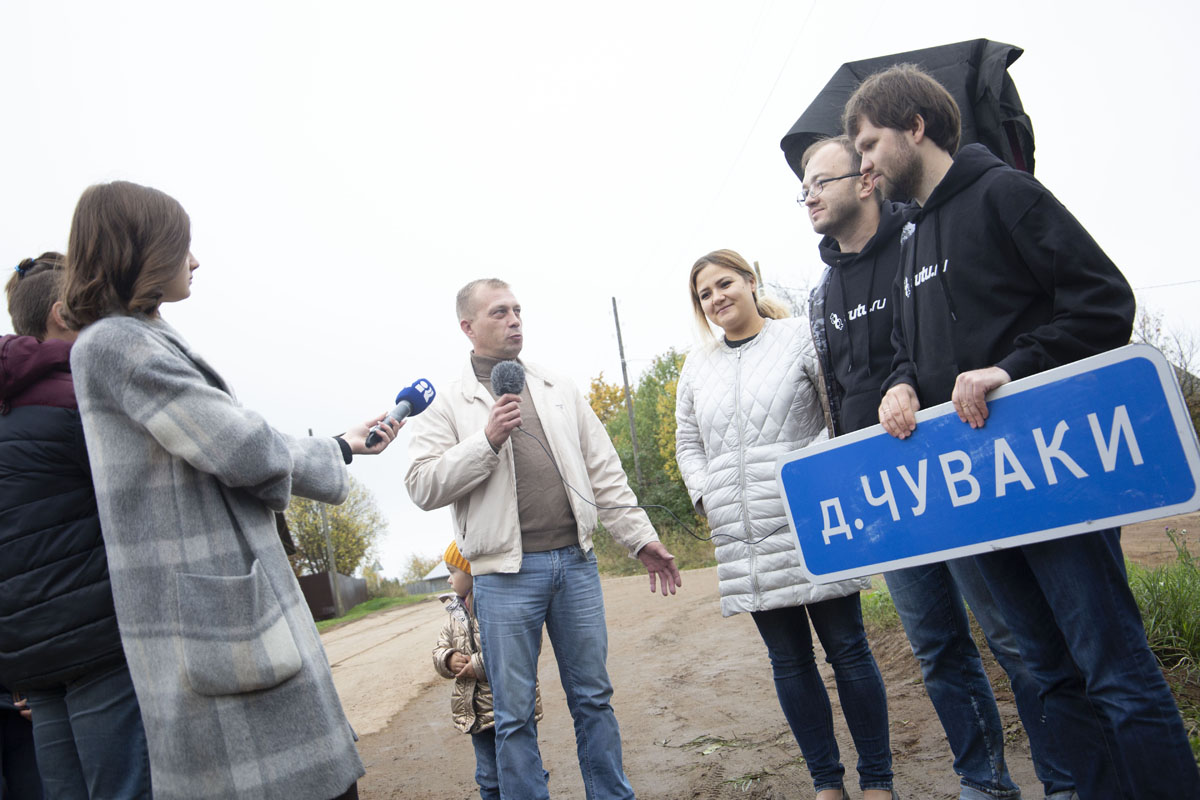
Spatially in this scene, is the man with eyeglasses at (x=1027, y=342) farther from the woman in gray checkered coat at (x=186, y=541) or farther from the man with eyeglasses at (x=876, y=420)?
the woman in gray checkered coat at (x=186, y=541)

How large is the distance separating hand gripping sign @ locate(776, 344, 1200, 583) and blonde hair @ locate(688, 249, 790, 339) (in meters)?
1.30

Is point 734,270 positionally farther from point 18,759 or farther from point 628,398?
point 628,398

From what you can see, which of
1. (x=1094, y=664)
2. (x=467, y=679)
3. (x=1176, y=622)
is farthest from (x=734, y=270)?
(x=1176, y=622)

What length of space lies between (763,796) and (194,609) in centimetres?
249

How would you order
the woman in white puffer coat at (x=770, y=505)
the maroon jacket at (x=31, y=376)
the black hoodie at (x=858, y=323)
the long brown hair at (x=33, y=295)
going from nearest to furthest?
1. the maroon jacket at (x=31, y=376)
2. the long brown hair at (x=33, y=295)
3. the black hoodie at (x=858, y=323)
4. the woman in white puffer coat at (x=770, y=505)

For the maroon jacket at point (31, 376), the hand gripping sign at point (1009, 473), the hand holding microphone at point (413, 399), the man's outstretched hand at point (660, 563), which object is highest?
the maroon jacket at point (31, 376)

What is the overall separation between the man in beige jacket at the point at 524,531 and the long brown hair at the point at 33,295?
1409mm

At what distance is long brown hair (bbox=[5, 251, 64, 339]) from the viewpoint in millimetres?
2588

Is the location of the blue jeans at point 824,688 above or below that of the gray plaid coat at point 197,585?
below

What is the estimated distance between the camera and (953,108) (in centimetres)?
249

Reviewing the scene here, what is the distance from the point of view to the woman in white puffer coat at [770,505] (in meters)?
3.06

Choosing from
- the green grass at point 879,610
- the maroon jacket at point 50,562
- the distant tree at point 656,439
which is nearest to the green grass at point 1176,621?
the green grass at point 879,610

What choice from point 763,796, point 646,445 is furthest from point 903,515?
point 646,445

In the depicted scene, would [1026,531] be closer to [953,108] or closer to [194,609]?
[953,108]
